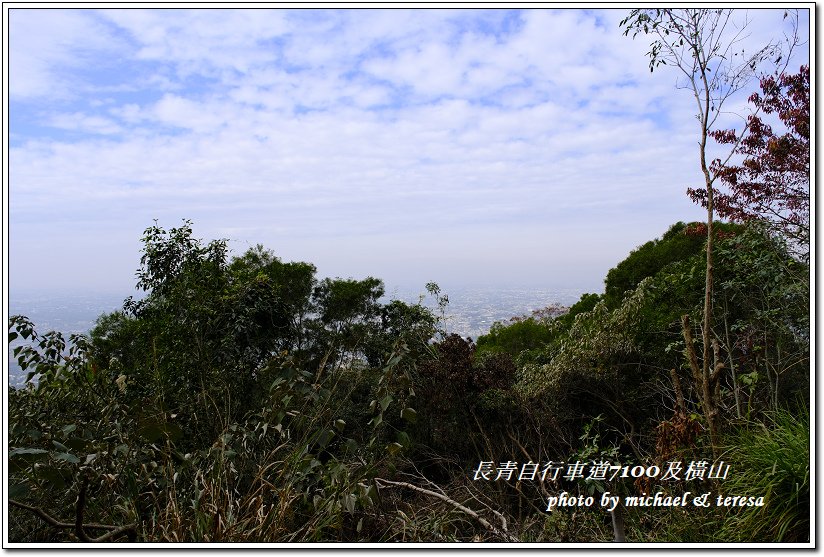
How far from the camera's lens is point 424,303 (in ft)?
17.7

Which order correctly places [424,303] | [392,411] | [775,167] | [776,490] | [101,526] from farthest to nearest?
1. [424,303]
2. [392,411]
3. [775,167]
4. [776,490]
5. [101,526]

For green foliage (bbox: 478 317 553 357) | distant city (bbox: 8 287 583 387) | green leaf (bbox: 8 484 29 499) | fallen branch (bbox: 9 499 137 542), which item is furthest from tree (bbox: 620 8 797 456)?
green foliage (bbox: 478 317 553 357)

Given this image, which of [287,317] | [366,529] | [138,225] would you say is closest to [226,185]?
[138,225]

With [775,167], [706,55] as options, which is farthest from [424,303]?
[706,55]

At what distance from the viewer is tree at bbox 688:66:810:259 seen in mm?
3281

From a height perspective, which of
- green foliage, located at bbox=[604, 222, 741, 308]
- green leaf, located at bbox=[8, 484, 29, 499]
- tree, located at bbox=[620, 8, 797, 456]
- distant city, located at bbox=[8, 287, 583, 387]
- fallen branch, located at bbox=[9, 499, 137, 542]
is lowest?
fallen branch, located at bbox=[9, 499, 137, 542]

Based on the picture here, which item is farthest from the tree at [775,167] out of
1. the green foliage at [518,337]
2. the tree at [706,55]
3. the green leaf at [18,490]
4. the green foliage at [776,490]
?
the green leaf at [18,490]

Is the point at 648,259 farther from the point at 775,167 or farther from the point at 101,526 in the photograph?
the point at 101,526

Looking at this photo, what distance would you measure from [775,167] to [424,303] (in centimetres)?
297

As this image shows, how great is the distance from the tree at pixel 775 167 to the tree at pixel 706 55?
215 mm

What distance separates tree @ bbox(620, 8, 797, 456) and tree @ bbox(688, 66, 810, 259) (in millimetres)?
215

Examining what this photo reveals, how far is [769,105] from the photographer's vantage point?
3.37 m

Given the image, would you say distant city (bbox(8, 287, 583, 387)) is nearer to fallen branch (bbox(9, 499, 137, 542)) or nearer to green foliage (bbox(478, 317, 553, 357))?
fallen branch (bbox(9, 499, 137, 542))
